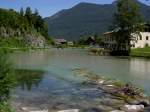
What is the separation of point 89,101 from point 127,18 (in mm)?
93960

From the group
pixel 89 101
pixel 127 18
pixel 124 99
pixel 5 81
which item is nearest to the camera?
pixel 5 81

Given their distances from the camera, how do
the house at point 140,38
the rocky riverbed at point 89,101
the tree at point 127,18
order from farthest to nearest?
the house at point 140,38 → the tree at point 127,18 → the rocky riverbed at point 89,101

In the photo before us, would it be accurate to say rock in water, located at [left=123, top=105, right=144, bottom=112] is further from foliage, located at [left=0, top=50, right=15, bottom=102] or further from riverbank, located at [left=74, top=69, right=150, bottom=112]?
foliage, located at [left=0, top=50, right=15, bottom=102]

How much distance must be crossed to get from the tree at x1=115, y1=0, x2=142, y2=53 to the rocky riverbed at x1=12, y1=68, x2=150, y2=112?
3340 inches

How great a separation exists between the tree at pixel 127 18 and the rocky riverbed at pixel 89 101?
84.8 meters

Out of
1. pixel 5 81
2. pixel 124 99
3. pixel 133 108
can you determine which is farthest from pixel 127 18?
pixel 5 81

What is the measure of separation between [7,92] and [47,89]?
622 inches

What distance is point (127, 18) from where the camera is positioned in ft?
403

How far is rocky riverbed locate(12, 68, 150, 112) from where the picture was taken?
1085 inches

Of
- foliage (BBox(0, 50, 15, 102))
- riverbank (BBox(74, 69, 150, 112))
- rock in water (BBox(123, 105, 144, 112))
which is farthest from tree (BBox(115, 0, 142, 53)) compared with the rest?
foliage (BBox(0, 50, 15, 102))

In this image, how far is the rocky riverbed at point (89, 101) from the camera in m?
27.6

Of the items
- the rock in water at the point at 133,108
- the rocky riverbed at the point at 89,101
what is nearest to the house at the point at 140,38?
the rocky riverbed at the point at 89,101

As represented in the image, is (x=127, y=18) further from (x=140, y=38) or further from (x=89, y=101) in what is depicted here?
(x=89, y=101)

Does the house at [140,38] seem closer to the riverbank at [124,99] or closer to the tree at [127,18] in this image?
the tree at [127,18]
